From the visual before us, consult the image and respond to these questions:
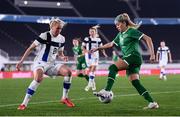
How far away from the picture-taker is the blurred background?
158ft

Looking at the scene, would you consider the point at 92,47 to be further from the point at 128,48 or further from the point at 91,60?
the point at 128,48

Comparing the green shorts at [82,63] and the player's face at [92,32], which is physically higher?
the player's face at [92,32]

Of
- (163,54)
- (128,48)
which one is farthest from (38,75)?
(163,54)

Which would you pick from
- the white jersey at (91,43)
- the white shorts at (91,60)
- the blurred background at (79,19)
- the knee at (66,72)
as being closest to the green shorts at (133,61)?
the knee at (66,72)

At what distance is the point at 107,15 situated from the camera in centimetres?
5303

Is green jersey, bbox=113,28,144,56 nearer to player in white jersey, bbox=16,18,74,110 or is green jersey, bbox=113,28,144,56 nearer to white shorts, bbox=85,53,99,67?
player in white jersey, bbox=16,18,74,110

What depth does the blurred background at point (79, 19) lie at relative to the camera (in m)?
48.2

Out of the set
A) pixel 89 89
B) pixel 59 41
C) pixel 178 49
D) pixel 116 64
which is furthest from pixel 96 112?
pixel 178 49

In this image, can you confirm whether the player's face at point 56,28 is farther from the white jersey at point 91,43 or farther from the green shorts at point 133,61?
the white jersey at point 91,43

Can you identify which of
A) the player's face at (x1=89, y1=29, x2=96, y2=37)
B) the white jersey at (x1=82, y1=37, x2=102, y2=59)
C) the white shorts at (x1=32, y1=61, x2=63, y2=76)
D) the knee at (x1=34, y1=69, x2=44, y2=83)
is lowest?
the knee at (x1=34, y1=69, x2=44, y2=83)

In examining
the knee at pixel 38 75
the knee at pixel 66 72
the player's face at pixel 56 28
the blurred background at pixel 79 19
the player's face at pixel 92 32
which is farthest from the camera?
the blurred background at pixel 79 19

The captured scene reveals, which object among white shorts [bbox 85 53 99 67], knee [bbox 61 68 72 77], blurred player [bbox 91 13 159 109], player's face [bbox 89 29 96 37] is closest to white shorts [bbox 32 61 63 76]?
knee [bbox 61 68 72 77]

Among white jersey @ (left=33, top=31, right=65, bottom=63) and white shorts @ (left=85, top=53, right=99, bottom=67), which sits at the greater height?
white shorts @ (left=85, top=53, right=99, bottom=67)

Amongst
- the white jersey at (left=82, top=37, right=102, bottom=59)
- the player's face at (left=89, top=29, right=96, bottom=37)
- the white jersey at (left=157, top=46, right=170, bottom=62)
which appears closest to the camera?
the player's face at (left=89, top=29, right=96, bottom=37)
